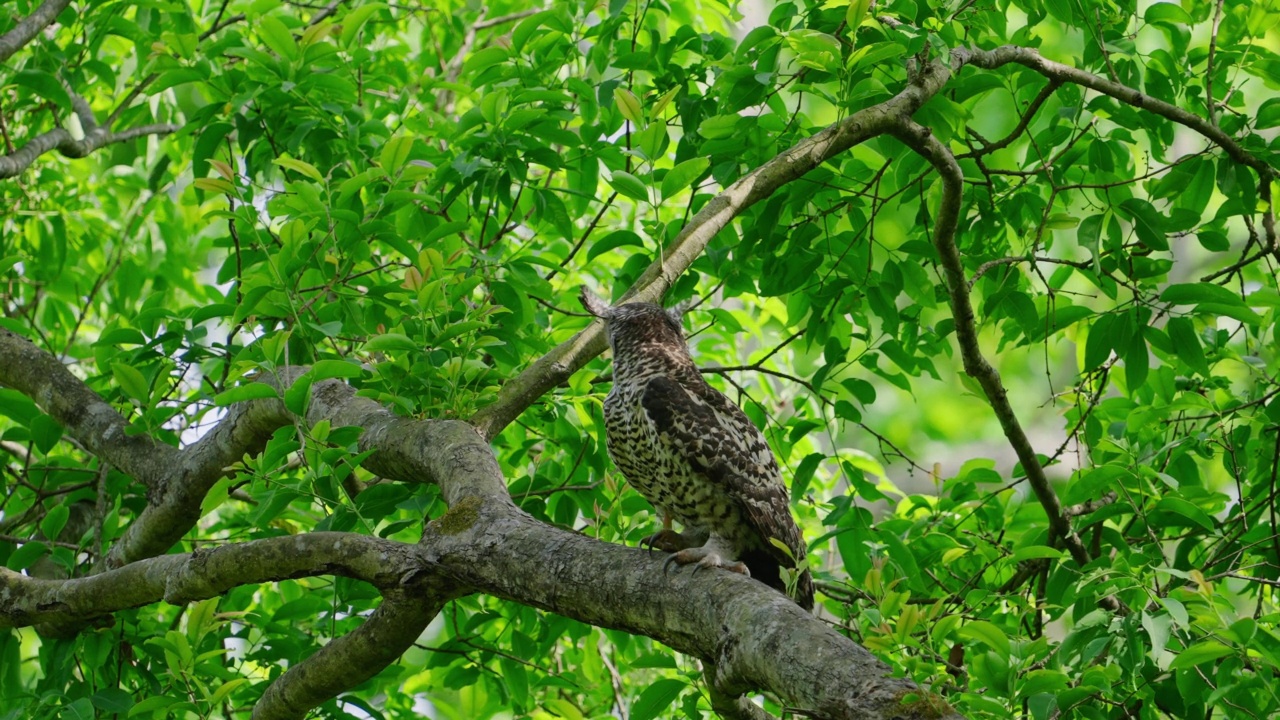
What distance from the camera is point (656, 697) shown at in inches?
121

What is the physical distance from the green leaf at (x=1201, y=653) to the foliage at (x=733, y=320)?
4 cm

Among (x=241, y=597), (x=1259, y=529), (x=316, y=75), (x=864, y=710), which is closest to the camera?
(x=864, y=710)

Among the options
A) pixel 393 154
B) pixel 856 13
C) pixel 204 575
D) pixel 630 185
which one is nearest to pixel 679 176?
pixel 630 185

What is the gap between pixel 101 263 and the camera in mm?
6582

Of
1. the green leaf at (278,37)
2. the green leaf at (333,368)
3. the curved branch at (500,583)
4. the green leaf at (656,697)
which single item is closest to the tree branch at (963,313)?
the green leaf at (656,697)

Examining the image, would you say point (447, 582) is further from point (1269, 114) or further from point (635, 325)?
point (1269, 114)

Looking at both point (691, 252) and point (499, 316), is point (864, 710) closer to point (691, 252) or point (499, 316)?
point (691, 252)

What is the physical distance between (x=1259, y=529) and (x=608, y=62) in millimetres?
2535

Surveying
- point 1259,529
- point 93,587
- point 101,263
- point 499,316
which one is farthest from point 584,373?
point 101,263

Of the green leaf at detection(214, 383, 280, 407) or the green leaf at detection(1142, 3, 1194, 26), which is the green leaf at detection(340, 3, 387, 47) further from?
the green leaf at detection(1142, 3, 1194, 26)

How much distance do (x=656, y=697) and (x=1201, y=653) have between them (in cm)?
132

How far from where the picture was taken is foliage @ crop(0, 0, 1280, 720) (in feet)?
9.89

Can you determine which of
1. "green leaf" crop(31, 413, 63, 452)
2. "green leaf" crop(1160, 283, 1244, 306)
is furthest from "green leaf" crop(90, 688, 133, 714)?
"green leaf" crop(1160, 283, 1244, 306)

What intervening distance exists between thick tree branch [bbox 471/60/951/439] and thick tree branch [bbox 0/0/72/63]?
249cm
